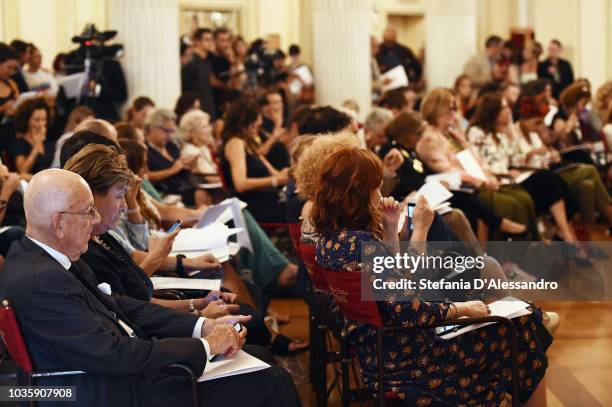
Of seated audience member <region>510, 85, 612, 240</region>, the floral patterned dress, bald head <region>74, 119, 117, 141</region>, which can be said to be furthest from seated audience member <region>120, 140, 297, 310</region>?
seated audience member <region>510, 85, 612, 240</region>

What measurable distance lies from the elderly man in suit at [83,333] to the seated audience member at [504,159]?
5.05 m

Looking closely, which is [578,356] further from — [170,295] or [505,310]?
[170,295]

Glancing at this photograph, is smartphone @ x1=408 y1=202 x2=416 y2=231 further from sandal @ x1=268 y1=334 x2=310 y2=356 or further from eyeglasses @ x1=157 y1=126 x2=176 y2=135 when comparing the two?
eyeglasses @ x1=157 y1=126 x2=176 y2=135

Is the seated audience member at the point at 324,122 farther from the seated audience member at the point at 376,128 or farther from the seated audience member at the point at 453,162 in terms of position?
the seated audience member at the point at 376,128

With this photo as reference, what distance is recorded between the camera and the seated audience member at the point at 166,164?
7.53m

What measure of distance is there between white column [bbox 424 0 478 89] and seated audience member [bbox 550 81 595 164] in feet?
10.8

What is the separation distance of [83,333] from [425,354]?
47.0 inches

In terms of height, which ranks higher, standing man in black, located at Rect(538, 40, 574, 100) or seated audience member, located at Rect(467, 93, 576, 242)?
standing man in black, located at Rect(538, 40, 574, 100)

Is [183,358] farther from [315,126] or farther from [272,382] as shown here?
[315,126]

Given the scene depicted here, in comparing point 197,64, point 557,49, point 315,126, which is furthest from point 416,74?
point 315,126

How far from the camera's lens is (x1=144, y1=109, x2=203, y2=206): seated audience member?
24.7 feet

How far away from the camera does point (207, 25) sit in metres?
16.8

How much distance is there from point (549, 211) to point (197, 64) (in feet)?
14.8

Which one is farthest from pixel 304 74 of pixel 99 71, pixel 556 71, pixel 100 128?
pixel 100 128
